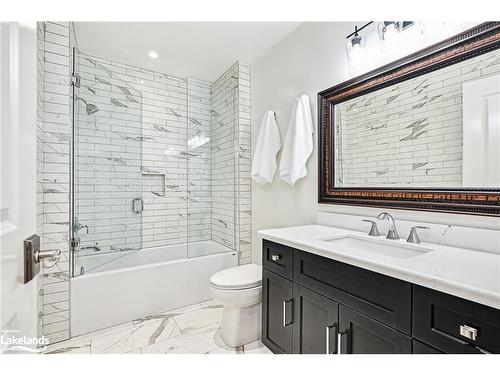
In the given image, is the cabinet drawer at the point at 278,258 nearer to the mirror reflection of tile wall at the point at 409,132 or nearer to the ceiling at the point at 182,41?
the mirror reflection of tile wall at the point at 409,132

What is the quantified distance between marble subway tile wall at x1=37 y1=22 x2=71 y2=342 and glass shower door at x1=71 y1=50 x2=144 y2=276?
131mm

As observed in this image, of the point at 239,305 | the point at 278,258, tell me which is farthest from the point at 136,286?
the point at 278,258

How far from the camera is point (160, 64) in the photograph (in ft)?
9.50

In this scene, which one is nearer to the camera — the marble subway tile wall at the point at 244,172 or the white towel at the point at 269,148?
the white towel at the point at 269,148

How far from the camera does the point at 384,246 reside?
1415 mm

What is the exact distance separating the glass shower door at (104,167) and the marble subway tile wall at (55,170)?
0.13 metres

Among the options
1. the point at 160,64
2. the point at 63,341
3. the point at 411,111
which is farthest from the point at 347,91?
the point at 63,341

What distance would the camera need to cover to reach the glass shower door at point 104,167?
Result: 2168 millimetres

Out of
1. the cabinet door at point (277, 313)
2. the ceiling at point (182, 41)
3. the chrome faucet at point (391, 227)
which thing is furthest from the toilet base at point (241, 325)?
the ceiling at point (182, 41)

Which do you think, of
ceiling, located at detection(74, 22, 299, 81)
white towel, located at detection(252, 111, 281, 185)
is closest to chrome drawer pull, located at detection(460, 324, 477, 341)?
white towel, located at detection(252, 111, 281, 185)

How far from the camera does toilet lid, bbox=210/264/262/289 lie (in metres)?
1.79

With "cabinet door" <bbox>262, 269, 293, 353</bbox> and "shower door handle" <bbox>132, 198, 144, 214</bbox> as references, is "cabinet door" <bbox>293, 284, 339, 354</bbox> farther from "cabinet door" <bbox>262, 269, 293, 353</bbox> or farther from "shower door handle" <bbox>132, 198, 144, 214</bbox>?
"shower door handle" <bbox>132, 198, 144, 214</bbox>

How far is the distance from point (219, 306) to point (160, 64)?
8.80ft
